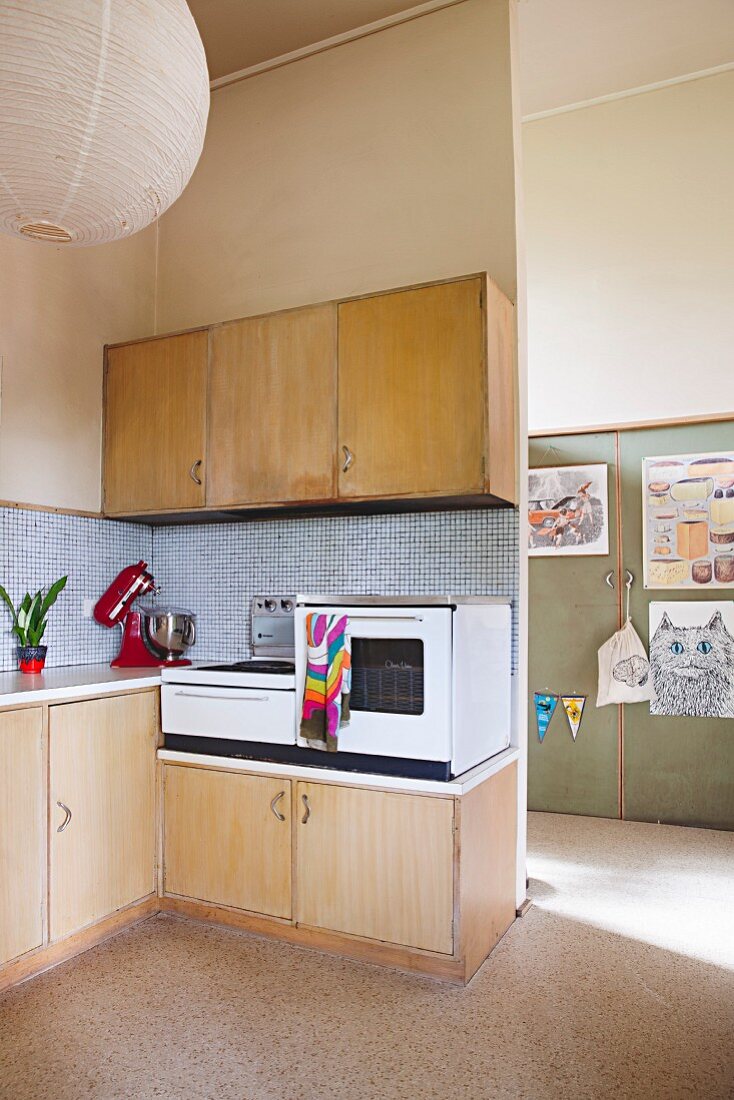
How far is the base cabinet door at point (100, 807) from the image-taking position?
2.48 m

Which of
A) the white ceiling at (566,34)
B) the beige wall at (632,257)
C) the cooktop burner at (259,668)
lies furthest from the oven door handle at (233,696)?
the white ceiling at (566,34)

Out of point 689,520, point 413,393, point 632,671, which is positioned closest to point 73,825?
point 413,393

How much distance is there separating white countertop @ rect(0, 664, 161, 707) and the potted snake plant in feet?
0.17

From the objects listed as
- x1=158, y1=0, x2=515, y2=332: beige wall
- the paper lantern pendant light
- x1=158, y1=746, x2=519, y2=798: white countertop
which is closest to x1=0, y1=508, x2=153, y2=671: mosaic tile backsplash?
x1=158, y1=746, x2=519, y2=798: white countertop

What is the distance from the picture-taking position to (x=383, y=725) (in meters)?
2.45

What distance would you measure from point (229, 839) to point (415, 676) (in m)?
0.90

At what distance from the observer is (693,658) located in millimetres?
3898

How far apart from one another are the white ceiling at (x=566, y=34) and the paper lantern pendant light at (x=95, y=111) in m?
1.95

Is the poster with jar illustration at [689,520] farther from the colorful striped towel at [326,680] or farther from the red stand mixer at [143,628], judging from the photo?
the red stand mixer at [143,628]

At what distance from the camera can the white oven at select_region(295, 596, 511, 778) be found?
2359 mm

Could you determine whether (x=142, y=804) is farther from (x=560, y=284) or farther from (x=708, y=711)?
(x=560, y=284)

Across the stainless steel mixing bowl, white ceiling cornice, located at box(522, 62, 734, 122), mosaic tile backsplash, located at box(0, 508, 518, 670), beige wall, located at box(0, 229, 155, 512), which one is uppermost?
white ceiling cornice, located at box(522, 62, 734, 122)

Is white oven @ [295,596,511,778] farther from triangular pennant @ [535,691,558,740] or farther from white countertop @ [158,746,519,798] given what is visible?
triangular pennant @ [535,691,558,740]

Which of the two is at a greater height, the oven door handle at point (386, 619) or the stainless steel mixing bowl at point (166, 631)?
the oven door handle at point (386, 619)
